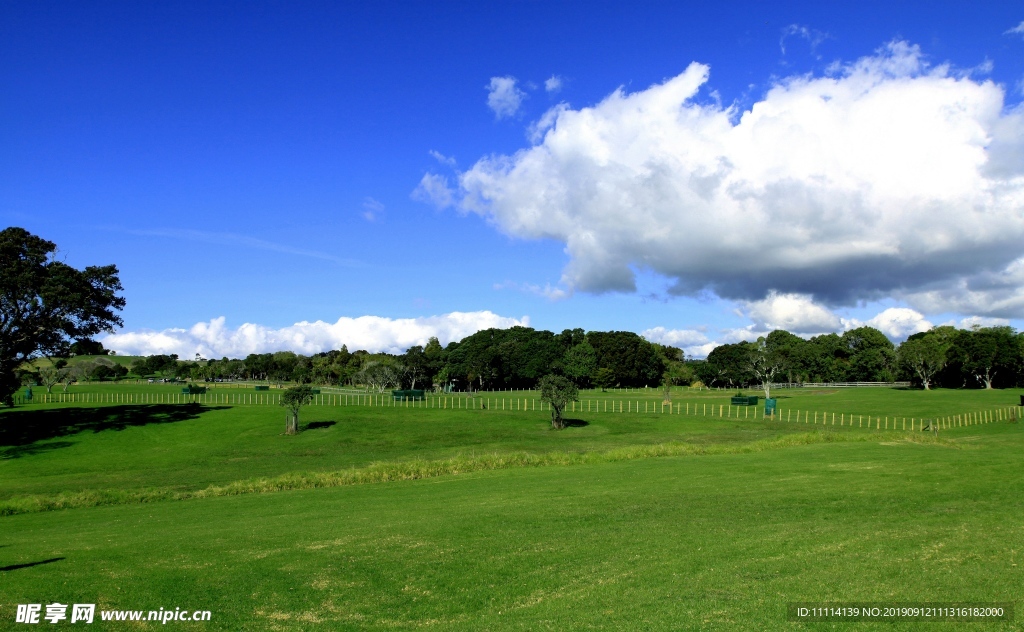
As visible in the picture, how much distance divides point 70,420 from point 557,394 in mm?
47196

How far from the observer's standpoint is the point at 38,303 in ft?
208

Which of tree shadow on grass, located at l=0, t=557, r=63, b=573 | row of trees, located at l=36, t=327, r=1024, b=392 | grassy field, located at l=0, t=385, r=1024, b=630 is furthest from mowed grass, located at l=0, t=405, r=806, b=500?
row of trees, located at l=36, t=327, r=1024, b=392

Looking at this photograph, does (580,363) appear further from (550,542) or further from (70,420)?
(550,542)

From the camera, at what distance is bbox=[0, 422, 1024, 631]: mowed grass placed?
11.0m

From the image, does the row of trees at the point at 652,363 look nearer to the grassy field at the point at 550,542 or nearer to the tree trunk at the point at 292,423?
the tree trunk at the point at 292,423

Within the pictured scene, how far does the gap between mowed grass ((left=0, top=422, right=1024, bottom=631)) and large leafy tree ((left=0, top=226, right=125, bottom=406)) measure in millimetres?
46300

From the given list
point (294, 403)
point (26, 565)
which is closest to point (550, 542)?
point (26, 565)

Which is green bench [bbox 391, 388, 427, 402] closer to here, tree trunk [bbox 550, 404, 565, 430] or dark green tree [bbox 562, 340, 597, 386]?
tree trunk [bbox 550, 404, 565, 430]

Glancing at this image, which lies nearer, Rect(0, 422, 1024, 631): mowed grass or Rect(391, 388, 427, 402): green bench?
Rect(0, 422, 1024, 631): mowed grass

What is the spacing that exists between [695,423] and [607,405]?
29.1 meters

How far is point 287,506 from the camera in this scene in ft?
85.0

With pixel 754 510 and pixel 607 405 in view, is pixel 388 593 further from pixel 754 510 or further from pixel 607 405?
pixel 607 405

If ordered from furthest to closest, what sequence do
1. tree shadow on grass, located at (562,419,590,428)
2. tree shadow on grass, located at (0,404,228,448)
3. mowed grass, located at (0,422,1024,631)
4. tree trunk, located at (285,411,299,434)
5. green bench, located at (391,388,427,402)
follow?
green bench, located at (391,388,427,402) < tree shadow on grass, located at (562,419,590,428) < tree trunk, located at (285,411,299,434) < tree shadow on grass, located at (0,404,228,448) < mowed grass, located at (0,422,1024,631)

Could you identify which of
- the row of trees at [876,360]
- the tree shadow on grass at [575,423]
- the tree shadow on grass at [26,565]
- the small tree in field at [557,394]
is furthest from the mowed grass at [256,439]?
the row of trees at [876,360]
